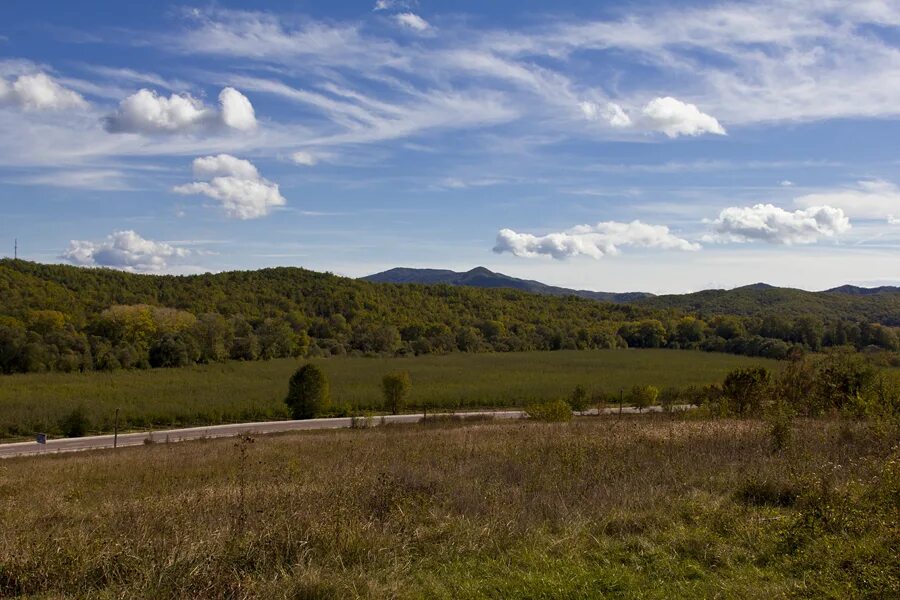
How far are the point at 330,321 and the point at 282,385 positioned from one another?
58638mm

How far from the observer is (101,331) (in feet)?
312

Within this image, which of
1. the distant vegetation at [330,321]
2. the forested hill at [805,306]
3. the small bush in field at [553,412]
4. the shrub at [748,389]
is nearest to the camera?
the shrub at [748,389]

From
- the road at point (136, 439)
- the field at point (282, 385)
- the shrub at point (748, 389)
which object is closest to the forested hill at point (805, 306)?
the field at point (282, 385)

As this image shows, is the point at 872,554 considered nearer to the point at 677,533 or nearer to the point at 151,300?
the point at 677,533

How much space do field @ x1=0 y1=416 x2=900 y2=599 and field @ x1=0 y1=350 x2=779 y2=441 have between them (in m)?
48.5

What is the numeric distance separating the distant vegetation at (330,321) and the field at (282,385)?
6.57m

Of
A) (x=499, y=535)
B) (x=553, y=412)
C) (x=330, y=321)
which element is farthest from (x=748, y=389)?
(x=330, y=321)

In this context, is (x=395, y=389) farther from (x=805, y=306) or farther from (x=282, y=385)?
(x=805, y=306)

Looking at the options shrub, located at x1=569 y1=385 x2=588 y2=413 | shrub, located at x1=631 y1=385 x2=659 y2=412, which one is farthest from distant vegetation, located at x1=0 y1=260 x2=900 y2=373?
shrub, located at x1=569 y1=385 x2=588 y2=413

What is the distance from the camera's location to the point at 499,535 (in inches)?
250

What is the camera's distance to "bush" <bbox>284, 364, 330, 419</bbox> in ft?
168

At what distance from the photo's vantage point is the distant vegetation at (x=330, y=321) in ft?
291

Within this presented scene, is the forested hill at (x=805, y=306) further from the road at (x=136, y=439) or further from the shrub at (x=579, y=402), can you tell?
the road at (x=136, y=439)

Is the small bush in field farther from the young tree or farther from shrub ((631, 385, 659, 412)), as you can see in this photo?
the young tree
